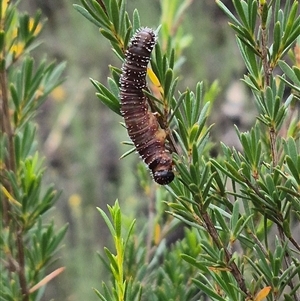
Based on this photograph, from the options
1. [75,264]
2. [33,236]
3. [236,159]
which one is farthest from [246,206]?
[75,264]

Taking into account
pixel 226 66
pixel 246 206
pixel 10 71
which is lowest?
pixel 246 206

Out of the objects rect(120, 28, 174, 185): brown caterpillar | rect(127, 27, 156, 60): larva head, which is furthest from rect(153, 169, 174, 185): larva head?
rect(127, 27, 156, 60): larva head

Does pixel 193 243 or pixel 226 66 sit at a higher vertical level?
pixel 226 66

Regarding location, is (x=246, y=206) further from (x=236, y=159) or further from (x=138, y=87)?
(x=138, y=87)

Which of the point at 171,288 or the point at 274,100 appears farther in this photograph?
the point at 171,288

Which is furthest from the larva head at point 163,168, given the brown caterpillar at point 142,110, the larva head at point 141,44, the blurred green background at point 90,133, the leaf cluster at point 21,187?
the blurred green background at point 90,133

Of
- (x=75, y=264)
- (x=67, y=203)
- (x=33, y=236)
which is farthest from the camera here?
(x=67, y=203)

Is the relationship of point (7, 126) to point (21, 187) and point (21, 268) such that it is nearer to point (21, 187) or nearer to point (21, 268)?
point (21, 187)
